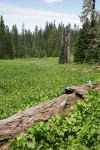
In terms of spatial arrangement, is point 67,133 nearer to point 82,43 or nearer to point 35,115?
point 35,115

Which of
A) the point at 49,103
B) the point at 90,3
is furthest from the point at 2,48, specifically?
the point at 49,103

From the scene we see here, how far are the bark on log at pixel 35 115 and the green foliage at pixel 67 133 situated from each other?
42cm

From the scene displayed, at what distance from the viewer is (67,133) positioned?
8594 mm

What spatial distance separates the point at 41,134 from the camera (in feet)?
27.0

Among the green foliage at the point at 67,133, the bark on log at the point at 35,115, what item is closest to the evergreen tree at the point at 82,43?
the bark on log at the point at 35,115

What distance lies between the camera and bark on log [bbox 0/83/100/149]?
30.1ft

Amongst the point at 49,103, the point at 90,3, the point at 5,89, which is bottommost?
the point at 5,89

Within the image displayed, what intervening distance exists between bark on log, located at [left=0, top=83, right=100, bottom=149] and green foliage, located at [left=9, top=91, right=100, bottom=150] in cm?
42

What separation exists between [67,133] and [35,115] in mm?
1502

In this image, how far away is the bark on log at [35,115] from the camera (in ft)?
30.1

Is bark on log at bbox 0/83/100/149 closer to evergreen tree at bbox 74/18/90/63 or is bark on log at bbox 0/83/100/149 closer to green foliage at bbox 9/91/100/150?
green foliage at bbox 9/91/100/150

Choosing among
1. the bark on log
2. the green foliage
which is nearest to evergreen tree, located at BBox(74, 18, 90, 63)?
the bark on log

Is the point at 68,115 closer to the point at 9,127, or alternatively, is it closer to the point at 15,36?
the point at 9,127

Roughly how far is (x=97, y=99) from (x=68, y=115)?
139cm
